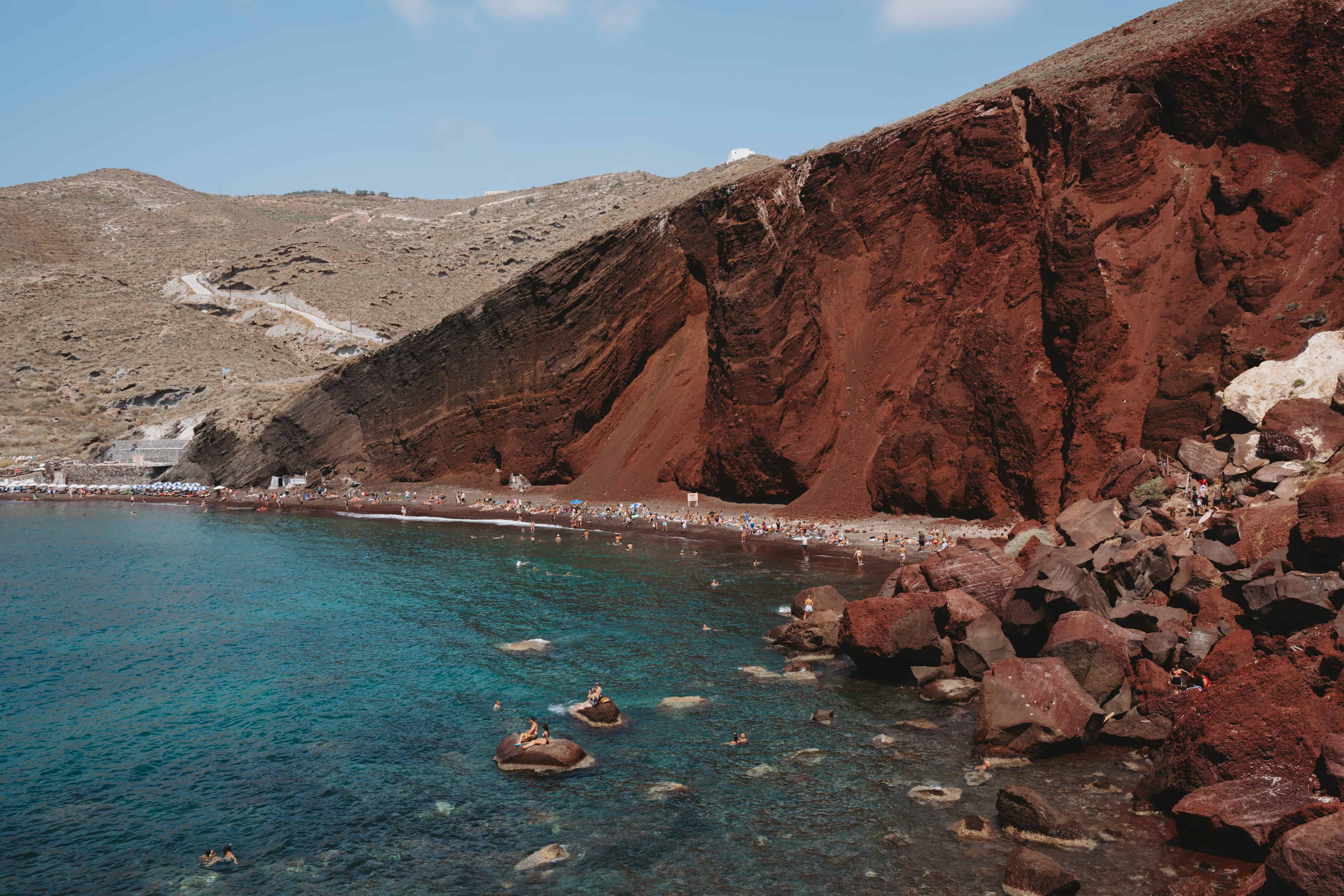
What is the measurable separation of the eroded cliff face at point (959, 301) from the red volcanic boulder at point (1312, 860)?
3200cm

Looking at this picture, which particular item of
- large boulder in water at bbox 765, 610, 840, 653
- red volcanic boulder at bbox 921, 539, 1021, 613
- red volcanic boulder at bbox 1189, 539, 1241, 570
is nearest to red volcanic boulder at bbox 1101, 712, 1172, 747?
red volcanic boulder at bbox 1189, 539, 1241, 570

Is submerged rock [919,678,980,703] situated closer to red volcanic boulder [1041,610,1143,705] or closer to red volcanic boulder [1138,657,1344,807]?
red volcanic boulder [1041,610,1143,705]

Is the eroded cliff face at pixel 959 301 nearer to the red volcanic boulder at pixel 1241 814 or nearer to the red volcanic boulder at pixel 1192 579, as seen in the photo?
the red volcanic boulder at pixel 1192 579

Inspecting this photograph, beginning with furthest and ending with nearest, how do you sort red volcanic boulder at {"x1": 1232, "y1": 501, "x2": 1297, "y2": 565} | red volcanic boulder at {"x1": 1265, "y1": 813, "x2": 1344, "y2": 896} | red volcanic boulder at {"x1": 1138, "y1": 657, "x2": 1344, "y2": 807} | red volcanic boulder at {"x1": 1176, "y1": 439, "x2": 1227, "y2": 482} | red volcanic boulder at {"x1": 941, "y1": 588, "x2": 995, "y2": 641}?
1. red volcanic boulder at {"x1": 1176, "y1": 439, "x2": 1227, "y2": 482}
2. red volcanic boulder at {"x1": 941, "y1": 588, "x2": 995, "y2": 641}
3. red volcanic boulder at {"x1": 1232, "y1": 501, "x2": 1297, "y2": 565}
4. red volcanic boulder at {"x1": 1138, "y1": 657, "x2": 1344, "y2": 807}
5. red volcanic boulder at {"x1": 1265, "y1": 813, "x2": 1344, "y2": 896}

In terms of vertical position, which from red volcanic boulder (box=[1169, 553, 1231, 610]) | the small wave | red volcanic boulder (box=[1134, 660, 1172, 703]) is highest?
red volcanic boulder (box=[1169, 553, 1231, 610])

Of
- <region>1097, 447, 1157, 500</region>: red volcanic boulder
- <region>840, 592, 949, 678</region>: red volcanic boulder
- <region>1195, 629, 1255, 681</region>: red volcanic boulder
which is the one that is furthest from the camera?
<region>1097, 447, 1157, 500</region>: red volcanic boulder

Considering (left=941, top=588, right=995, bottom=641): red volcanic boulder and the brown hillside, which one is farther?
the brown hillside

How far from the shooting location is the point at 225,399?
355 ft

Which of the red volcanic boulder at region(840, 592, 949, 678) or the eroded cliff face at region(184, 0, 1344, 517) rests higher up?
the eroded cliff face at region(184, 0, 1344, 517)

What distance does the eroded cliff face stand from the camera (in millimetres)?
42562

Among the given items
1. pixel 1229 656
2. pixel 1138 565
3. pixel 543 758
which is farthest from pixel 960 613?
pixel 543 758

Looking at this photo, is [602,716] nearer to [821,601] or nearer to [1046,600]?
[821,601]

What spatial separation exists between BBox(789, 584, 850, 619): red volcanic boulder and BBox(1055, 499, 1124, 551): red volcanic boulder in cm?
877

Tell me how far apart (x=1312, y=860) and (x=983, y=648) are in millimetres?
13777
